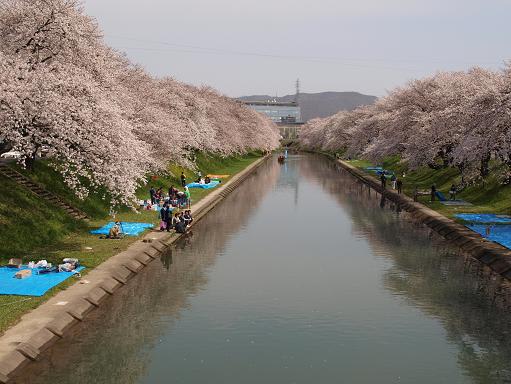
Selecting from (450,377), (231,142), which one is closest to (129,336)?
(450,377)

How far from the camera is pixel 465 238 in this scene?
38.2 m

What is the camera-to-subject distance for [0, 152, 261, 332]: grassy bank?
94.8 ft

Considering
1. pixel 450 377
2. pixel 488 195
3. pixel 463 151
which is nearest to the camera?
pixel 450 377

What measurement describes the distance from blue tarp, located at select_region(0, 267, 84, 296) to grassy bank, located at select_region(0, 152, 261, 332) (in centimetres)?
44

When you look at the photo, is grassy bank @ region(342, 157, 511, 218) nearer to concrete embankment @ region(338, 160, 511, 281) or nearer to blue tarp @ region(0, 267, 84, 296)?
concrete embankment @ region(338, 160, 511, 281)

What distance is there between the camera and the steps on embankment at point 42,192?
39406 mm

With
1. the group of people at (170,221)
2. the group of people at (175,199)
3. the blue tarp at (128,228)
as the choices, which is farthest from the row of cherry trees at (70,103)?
the group of people at (175,199)

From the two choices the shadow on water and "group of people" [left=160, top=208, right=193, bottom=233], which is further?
"group of people" [left=160, top=208, right=193, bottom=233]

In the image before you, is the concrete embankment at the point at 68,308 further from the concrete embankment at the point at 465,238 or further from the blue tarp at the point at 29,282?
the concrete embankment at the point at 465,238

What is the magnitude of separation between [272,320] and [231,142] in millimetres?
82773

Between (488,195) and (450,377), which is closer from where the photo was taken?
(450,377)

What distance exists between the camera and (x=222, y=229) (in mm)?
45312

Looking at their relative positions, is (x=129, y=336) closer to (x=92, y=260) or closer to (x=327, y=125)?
(x=92, y=260)

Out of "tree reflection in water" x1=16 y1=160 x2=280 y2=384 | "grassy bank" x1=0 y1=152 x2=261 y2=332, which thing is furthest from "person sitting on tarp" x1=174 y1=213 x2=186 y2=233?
"grassy bank" x1=0 y1=152 x2=261 y2=332
